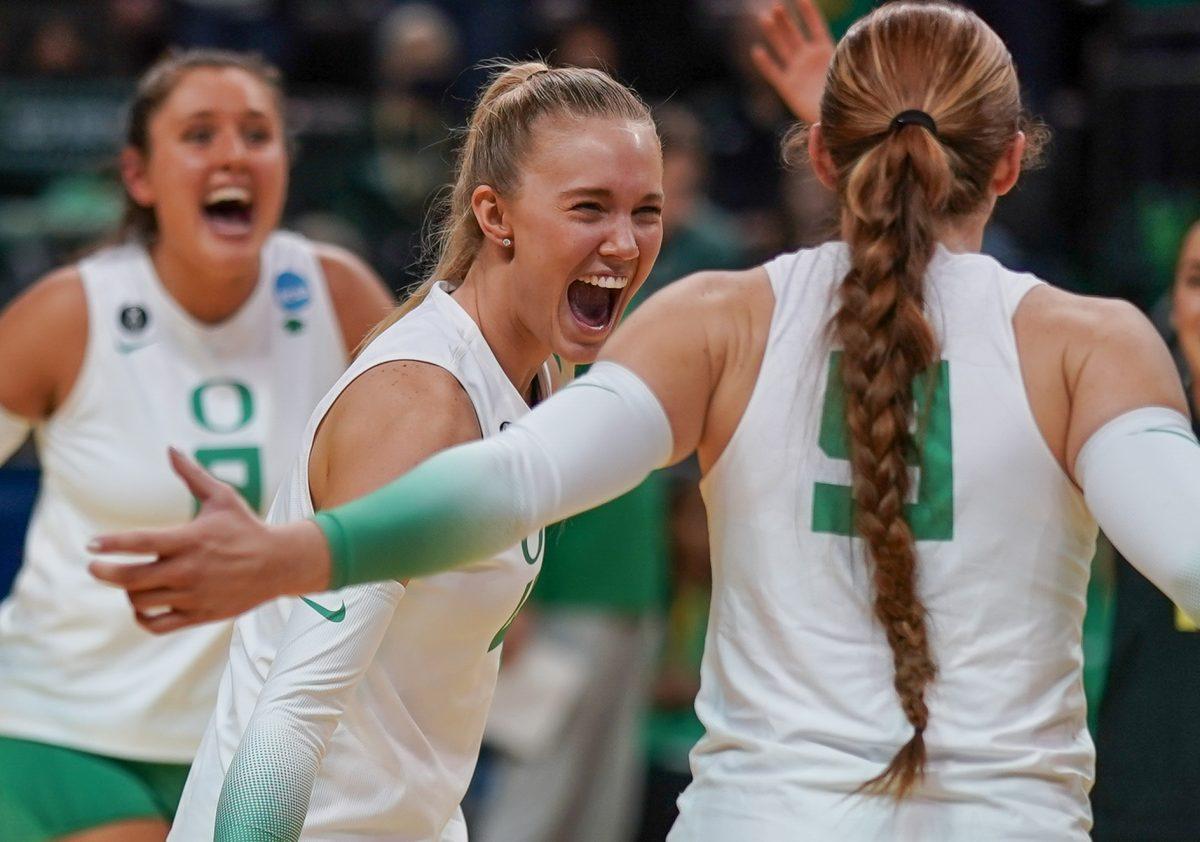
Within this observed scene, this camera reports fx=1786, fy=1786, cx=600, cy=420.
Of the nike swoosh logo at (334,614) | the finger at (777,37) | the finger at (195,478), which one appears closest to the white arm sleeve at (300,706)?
the nike swoosh logo at (334,614)

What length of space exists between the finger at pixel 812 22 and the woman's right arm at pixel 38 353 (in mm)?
1583

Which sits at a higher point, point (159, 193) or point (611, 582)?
point (159, 193)

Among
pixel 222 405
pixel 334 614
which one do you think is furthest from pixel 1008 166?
pixel 222 405

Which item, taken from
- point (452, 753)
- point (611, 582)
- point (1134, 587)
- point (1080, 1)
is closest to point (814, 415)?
point (452, 753)

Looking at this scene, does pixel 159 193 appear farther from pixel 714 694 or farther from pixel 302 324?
pixel 714 694

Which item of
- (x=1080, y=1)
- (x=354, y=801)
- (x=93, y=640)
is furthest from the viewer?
(x=1080, y=1)

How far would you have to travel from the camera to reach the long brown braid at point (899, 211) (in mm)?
2072

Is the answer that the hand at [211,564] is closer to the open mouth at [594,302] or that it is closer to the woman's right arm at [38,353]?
the open mouth at [594,302]

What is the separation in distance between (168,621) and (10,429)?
2.01 metres

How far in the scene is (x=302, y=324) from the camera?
3.75 metres

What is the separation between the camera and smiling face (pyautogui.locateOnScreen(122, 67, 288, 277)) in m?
3.73

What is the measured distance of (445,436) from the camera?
2.33 meters

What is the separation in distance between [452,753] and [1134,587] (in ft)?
4.51

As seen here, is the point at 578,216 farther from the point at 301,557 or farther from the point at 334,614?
the point at 301,557
